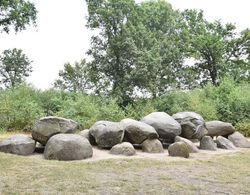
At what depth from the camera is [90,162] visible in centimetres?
734

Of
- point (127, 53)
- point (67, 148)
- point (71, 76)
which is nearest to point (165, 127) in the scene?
point (67, 148)

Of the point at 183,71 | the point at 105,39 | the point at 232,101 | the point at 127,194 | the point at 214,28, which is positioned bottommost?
the point at 127,194

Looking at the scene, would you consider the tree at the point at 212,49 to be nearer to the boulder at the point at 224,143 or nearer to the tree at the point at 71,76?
the tree at the point at 71,76

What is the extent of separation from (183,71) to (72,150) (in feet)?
63.4

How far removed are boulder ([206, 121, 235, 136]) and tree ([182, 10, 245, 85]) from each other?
14623 millimetres

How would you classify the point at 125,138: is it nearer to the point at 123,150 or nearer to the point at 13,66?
the point at 123,150

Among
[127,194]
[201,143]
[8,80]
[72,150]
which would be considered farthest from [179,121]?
[8,80]

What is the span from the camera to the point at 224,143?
10.5 m

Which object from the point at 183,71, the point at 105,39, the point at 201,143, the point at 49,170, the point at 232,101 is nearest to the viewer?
the point at 49,170

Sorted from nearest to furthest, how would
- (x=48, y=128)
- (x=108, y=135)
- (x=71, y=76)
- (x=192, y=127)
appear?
(x=48, y=128) < (x=108, y=135) < (x=192, y=127) < (x=71, y=76)

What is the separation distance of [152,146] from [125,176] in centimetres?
330

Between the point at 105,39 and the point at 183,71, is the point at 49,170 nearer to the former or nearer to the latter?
the point at 105,39

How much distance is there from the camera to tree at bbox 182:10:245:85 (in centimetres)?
2541

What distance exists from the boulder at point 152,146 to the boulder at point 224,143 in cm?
233
